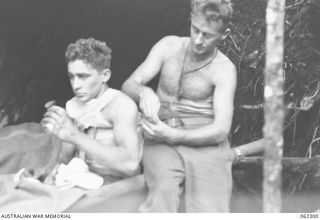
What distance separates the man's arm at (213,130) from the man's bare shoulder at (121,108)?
115 mm

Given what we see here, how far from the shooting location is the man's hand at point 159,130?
2.58 metres

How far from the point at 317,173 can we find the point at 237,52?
2.37ft

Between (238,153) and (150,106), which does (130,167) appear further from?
(238,153)

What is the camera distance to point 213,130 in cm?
266

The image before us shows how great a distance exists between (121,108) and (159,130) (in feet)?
0.57

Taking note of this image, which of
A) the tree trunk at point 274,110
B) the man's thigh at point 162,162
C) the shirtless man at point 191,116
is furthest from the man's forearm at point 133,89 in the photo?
the tree trunk at point 274,110

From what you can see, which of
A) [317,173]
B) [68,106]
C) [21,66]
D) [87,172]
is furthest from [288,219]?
[21,66]

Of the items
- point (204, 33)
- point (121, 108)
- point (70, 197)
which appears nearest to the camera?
point (70, 197)

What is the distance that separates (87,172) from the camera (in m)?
2.61

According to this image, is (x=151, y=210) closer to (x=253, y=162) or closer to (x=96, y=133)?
(x=96, y=133)

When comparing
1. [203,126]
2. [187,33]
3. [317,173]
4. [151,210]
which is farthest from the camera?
[187,33]

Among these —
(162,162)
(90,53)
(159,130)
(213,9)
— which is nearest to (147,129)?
(159,130)

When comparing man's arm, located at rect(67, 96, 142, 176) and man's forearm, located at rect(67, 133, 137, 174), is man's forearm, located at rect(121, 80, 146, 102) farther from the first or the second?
man's forearm, located at rect(67, 133, 137, 174)

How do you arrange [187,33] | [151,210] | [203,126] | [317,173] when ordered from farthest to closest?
[187,33] → [317,173] → [203,126] → [151,210]
